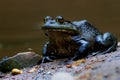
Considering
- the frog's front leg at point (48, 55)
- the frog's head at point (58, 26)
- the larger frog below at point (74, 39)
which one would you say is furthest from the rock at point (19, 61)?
the frog's head at point (58, 26)

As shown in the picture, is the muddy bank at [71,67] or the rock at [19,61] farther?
the rock at [19,61]

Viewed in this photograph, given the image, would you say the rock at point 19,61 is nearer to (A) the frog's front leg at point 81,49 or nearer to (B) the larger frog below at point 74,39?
(B) the larger frog below at point 74,39

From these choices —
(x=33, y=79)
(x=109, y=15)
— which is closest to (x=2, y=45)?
(x=109, y=15)

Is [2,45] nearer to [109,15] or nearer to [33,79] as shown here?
[109,15]

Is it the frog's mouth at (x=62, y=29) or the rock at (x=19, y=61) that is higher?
the frog's mouth at (x=62, y=29)

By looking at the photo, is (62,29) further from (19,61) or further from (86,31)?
(19,61)

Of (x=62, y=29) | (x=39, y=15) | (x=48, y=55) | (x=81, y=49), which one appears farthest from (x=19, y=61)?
(x=39, y=15)

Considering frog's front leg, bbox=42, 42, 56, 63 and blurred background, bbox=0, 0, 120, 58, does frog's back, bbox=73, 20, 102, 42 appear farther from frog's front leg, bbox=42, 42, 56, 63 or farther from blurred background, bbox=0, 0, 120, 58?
blurred background, bbox=0, 0, 120, 58
